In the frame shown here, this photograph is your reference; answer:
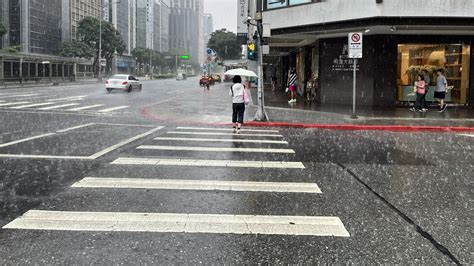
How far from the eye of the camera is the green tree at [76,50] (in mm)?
81062

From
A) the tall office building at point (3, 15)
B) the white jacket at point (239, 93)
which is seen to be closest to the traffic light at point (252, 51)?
the white jacket at point (239, 93)

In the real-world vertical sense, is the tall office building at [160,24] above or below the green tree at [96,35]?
above

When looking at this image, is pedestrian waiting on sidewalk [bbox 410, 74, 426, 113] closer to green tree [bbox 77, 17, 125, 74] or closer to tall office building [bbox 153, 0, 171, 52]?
green tree [bbox 77, 17, 125, 74]

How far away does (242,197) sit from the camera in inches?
253

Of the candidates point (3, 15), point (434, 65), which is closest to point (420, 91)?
point (434, 65)

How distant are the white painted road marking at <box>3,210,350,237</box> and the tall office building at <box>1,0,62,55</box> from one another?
75.9 m

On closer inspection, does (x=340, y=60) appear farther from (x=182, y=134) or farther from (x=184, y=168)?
(x=184, y=168)

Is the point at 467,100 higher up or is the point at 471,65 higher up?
the point at 471,65

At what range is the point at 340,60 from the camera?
25.5m

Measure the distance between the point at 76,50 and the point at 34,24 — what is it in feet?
27.5

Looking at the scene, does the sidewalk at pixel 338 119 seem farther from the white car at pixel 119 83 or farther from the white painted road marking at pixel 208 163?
the white car at pixel 119 83

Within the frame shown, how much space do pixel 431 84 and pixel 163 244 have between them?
75.8 ft

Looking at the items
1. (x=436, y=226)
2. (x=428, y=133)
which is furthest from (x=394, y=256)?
(x=428, y=133)

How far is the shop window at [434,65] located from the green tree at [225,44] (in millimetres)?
72050
